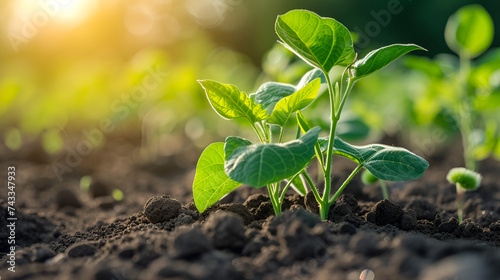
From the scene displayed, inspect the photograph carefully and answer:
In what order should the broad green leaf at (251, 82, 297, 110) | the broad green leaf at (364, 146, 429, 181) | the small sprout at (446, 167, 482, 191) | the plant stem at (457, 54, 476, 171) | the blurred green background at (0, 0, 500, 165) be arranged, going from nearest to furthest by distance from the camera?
the broad green leaf at (364, 146, 429, 181) → the broad green leaf at (251, 82, 297, 110) → the small sprout at (446, 167, 482, 191) → the plant stem at (457, 54, 476, 171) → the blurred green background at (0, 0, 500, 165)

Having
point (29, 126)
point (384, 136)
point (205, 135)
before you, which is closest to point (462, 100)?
point (384, 136)

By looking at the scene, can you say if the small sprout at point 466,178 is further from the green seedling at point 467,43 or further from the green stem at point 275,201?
the green seedling at point 467,43

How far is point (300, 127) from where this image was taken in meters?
1.68

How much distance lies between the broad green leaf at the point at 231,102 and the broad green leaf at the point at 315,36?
0.76ft

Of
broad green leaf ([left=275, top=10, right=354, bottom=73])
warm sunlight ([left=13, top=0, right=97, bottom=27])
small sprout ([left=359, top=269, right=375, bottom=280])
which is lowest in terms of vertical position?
small sprout ([left=359, top=269, right=375, bottom=280])

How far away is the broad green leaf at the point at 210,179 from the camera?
1592 millimetres

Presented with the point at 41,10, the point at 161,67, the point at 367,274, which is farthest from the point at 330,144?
the point at 41,10

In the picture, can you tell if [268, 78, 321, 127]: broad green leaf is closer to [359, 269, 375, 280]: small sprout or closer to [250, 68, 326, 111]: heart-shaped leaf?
[250, 68, 326, 111]: heart-shaped leaf

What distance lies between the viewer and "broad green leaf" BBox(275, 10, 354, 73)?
142 cm

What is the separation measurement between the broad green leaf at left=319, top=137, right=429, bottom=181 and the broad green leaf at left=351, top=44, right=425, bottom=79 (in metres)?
0.27

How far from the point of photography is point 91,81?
4.43 meters

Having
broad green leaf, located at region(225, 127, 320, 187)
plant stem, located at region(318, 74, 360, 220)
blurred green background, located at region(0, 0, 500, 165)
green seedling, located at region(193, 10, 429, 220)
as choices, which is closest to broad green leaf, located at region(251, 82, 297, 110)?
green seedling, located at region(193, 10, 429, 220)

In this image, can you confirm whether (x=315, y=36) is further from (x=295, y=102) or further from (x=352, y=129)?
(x=352, y=129)

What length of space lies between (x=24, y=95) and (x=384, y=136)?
4148mm
